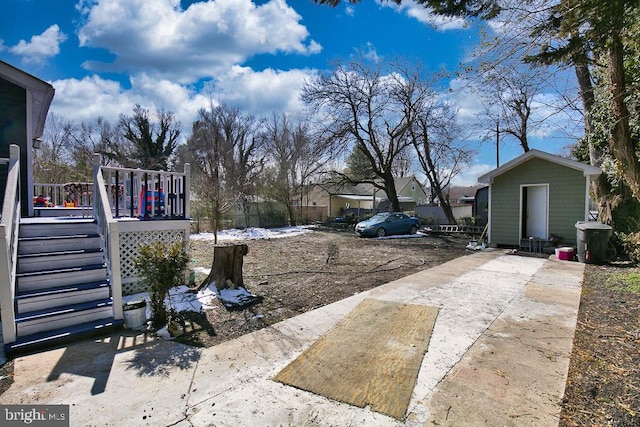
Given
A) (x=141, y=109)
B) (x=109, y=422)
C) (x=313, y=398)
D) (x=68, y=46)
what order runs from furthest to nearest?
1. (x=141, y=109)
2. (x=68, y=46)
3. (x=313, y=398)
4. (x=109, y=422)

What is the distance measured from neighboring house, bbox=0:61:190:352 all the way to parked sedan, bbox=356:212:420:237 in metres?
10.9

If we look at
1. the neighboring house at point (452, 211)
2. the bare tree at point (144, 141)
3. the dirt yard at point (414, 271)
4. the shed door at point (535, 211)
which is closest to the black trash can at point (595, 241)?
the dirt yard at point (414, 271)

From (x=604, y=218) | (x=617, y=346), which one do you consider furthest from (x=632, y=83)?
(x=617, y=346)

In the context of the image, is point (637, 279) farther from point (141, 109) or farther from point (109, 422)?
point (141, 109)

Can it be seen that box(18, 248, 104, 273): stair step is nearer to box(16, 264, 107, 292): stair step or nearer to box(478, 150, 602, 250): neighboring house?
box(16, 264, 107, 292): stair step

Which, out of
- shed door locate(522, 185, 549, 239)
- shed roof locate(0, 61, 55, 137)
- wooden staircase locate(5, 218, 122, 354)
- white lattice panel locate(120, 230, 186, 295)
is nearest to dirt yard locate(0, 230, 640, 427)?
wooden staircase locate(5, 218, 122, 354)

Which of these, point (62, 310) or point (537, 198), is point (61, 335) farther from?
point (537, 198)

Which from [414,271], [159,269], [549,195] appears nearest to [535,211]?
[549,195]

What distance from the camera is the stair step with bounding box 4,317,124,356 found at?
332cm

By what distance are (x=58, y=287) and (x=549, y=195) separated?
13.0 meters

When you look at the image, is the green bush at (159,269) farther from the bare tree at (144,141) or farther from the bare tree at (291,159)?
the bare tree at (144,141)

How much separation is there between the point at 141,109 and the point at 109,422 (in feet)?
101

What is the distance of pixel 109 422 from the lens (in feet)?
7.42

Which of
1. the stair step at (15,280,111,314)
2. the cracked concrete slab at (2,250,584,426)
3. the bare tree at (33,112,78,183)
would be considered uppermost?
the bare tree at (33,112,78,183)
